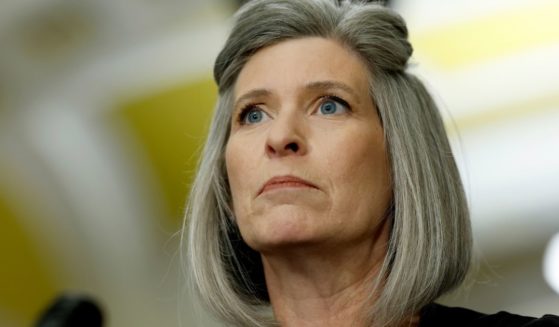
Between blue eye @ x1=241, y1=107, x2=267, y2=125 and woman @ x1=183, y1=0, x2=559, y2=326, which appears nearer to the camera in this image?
woman @ x1=183, y1=0, x2=559, y2=326

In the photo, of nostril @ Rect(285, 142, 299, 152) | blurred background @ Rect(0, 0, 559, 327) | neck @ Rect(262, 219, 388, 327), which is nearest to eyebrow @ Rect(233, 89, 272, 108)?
nostril @ Rect(285, 142, 299, 152)

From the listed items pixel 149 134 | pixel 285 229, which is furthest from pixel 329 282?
pixel 149 134

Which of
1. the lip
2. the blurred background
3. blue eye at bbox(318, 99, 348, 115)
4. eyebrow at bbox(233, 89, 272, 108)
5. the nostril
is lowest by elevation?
the blurred background

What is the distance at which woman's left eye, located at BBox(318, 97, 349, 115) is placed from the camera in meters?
1.94

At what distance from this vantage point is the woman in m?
1.88

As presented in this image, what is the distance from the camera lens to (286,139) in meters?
1.87

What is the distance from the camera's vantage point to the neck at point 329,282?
1900mm

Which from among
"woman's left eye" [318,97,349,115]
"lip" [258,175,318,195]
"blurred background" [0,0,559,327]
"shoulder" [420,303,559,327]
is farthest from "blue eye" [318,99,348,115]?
"blurred background" [0,0,559,327]

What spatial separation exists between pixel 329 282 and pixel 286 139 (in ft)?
0.68

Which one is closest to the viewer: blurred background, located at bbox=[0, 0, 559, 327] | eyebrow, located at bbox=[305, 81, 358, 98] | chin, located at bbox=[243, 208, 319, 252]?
chin, located at bbox=[243, 208, 319, 252]

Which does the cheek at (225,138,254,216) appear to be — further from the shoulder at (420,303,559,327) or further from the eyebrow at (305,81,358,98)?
the shoulder at (420,303,559,327)

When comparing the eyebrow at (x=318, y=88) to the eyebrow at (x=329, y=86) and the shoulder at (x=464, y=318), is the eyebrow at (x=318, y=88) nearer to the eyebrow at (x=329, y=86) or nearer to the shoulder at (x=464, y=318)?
the eyebrow at (x=329, y=86)

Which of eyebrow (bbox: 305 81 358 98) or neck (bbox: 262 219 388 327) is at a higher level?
eyebrow (bbox: 305 81 358 98)

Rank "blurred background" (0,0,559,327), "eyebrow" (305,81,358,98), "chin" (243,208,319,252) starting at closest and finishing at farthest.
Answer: "chin" (243,208,319,252) → "eyebrow" (305,81,358,98) → "blurred background" (0,0,559,327)
